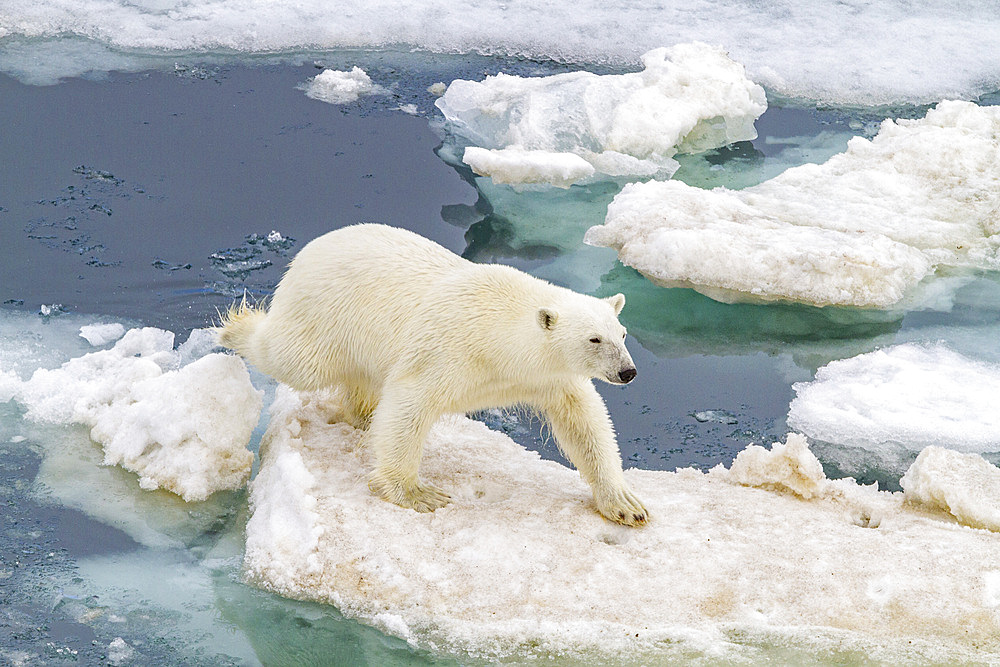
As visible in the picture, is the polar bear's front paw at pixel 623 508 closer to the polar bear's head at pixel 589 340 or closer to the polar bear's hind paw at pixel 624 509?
the polar bear's hind paw at pixel 624 509

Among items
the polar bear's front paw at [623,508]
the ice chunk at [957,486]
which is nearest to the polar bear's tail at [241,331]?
the polar bear's front paw at [623,508]

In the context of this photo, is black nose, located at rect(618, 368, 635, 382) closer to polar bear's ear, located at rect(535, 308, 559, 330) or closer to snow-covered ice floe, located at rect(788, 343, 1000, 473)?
polar bear's ear, located at rect(535, 308, 559, 330)

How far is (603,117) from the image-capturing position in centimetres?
926

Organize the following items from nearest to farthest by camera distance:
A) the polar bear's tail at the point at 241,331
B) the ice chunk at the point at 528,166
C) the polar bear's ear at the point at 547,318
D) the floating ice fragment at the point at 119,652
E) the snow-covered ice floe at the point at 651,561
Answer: the floating ice fragment at the point at 119,652 → the snow-covered ice floe at the point at 651,561 → the polar bear's ear at the point at 547,318 → the polar bear's tail at the point at 241,331 → the ice chunk at the point at 528,166

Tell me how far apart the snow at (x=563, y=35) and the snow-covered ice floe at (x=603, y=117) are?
106cm

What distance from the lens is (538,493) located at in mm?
5219

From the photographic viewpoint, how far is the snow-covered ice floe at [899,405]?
609 cm

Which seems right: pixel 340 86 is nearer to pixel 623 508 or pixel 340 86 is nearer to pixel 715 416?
pixel 715 416

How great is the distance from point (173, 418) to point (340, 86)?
5251mm

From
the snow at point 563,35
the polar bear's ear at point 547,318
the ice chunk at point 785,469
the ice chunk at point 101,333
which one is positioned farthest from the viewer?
the snow at point 563,35

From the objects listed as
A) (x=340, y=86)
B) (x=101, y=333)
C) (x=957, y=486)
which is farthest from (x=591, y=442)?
(x=340, y=86)

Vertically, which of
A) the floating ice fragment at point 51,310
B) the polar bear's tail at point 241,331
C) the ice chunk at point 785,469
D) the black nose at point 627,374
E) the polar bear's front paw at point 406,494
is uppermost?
the black nose at point 627,374

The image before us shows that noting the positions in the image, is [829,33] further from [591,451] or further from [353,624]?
[353,624]

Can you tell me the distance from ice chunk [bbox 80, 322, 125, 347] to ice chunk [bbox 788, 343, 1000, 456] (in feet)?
13.5
